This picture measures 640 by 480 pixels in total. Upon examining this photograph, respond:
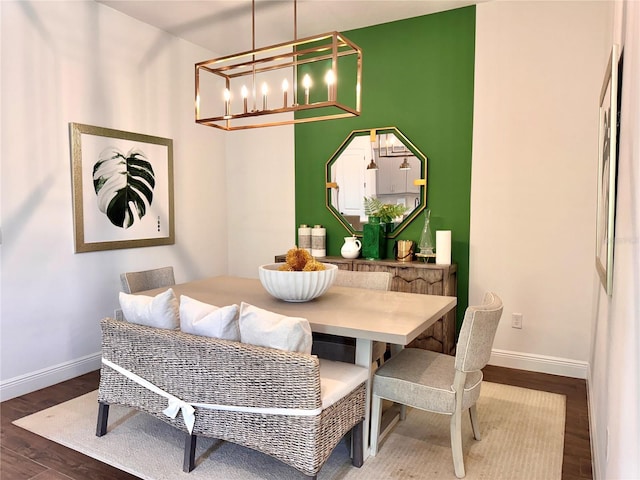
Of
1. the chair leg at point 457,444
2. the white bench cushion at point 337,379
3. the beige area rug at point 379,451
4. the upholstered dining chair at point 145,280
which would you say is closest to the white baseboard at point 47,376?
the beige area rug at point 379,451

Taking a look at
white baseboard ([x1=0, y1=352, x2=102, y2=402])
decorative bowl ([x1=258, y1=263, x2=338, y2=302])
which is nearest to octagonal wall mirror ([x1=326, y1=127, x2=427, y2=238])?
decorative bowl ([x1=258, y1=263, x2=338, y2=302])

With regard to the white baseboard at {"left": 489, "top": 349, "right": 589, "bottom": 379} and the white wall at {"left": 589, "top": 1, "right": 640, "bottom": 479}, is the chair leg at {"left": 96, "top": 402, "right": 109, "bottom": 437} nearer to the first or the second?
the white wall at {"left": 589, "top": 1, "right": 640, "bottom": 479}

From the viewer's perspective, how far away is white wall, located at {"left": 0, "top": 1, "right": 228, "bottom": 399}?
3047mm

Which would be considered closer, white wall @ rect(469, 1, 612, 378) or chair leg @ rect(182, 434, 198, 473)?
chair leg @ rect(182, 434, 198, 473)

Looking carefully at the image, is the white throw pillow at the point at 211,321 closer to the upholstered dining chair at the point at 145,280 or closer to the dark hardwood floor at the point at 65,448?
the dark hardwood floor at the point at 65,448

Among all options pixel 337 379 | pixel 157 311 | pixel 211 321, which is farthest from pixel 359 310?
pixel 157 311

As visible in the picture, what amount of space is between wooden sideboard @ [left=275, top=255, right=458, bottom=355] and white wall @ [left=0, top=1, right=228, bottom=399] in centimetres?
216

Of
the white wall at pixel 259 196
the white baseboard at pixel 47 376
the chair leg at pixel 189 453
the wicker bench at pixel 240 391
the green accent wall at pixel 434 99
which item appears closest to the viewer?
the wicker bench at pixel 240 391

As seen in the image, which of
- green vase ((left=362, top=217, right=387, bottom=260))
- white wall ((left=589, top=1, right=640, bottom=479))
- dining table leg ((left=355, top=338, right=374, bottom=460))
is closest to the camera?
white wall ((left=589, top=1, right=640, bottom=479))

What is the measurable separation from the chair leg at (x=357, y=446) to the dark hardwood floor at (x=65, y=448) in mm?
958

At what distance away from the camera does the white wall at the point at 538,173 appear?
3309 millimetres

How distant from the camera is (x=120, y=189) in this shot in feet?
12.3

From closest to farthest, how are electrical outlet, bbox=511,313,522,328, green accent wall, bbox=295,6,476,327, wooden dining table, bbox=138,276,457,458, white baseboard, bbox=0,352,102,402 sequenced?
wooden dining table, bbox=138,276,457,458 → white baseboard, bbox=0,352,102,402 → electrical outlet, bbox=511,313,522,328 → green accent wall, bbox=295,6,476,327

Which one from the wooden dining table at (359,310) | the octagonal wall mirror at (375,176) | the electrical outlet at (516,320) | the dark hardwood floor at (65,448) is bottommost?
the dark hardwood floor at (65,448)
